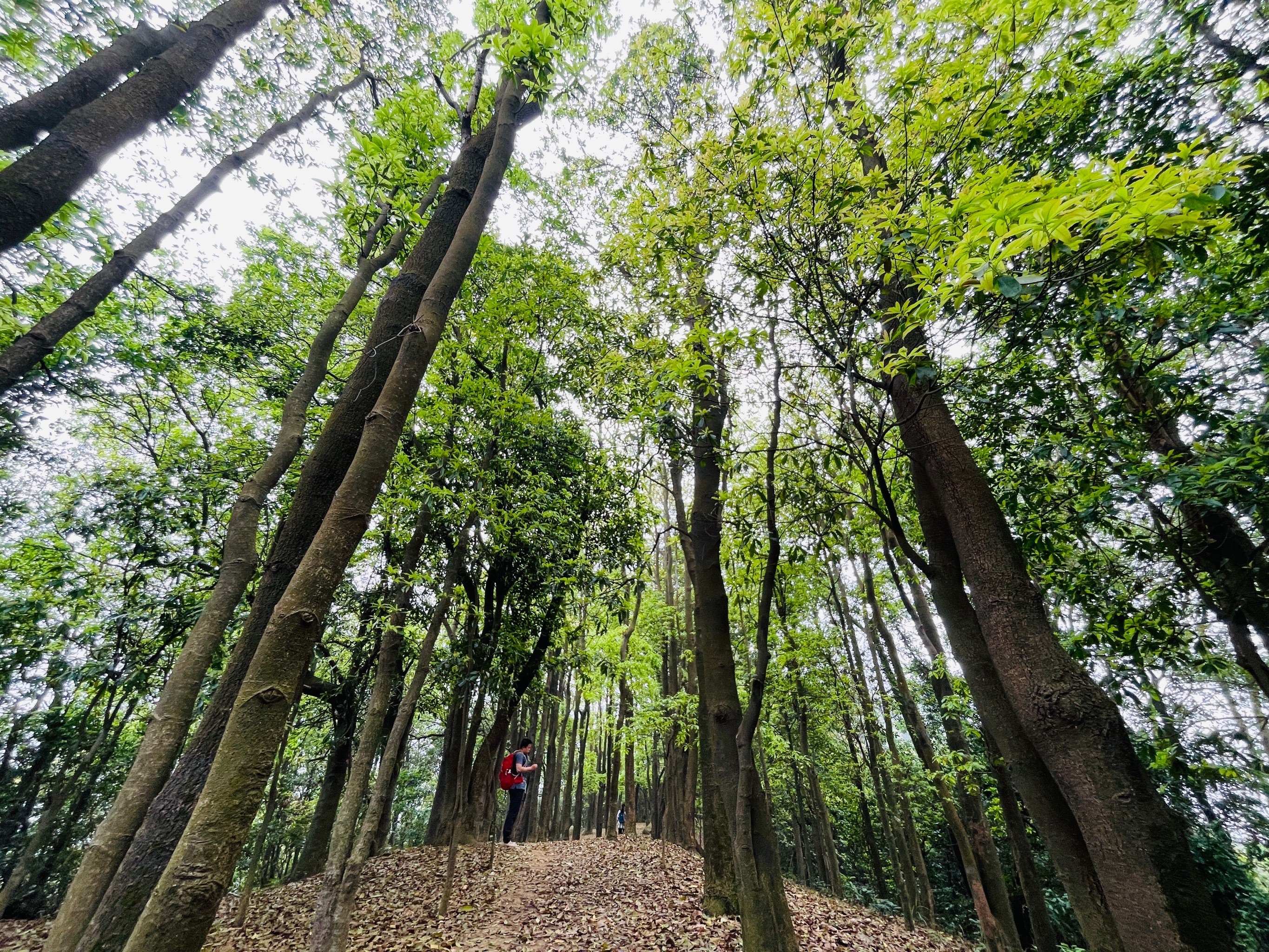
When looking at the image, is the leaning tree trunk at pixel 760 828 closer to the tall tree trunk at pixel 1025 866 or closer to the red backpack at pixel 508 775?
the tall tree trunk at pixel 1025 866

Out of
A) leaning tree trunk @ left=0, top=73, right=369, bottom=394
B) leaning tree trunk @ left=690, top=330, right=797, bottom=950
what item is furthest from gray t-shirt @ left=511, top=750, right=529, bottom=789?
leaning tree trunk @ left=0, top=73, right=369, bottom=394

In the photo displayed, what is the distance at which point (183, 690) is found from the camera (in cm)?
375

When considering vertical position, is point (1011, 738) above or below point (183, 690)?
below

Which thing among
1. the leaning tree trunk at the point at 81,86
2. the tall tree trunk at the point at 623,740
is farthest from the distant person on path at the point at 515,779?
the leaning tree trunk at the point at 81,86

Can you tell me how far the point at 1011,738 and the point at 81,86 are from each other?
7.88 m

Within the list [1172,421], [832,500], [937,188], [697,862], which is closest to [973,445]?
[1172,421]

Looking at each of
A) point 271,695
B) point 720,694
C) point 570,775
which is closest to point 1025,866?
point 720,694

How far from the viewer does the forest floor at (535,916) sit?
590 cm

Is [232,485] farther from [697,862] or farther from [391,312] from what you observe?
[697,862]

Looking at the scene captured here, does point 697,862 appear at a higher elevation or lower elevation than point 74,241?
lower

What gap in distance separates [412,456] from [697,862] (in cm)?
1017

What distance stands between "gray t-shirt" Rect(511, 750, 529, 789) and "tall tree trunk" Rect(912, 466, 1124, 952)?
11.8 meters

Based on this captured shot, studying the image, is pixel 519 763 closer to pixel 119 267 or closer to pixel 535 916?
pixel 535 916

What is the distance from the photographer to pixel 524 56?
135 inches
